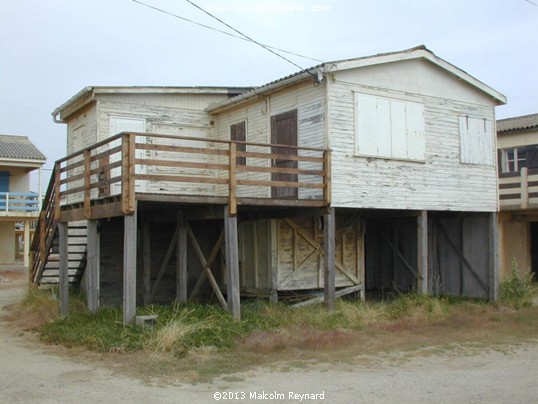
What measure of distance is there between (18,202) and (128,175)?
21729mm

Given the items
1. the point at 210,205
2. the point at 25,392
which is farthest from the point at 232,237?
the point at 25,392

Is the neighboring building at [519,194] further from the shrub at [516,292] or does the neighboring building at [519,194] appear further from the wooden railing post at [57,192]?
the wooden railing post at [57,192]

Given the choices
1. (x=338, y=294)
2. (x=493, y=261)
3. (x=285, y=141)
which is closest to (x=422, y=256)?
(x=338, y=294)

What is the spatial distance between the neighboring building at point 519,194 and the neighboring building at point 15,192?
21004 millimetres

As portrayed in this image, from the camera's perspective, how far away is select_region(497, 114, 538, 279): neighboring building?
22.2m

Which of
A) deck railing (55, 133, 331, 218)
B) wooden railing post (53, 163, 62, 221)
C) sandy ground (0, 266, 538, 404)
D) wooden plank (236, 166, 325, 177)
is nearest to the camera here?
sandy ground (0, 266, 538, 404)

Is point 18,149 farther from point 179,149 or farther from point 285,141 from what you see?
point 179,149

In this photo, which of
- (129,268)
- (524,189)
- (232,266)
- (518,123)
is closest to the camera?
(129,268)

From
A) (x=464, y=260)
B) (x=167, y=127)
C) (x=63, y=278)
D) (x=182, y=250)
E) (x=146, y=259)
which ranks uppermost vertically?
(x=167, y=127)

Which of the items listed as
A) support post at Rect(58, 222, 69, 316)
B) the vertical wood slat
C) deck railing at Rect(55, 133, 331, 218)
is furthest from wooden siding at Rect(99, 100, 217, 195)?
the vertical wood slat

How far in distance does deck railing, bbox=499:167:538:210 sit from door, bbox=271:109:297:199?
402 inches

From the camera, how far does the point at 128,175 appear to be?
11.9 meters

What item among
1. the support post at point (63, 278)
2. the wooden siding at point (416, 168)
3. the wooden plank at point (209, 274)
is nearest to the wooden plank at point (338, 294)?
the wooden plank at point (209, 274)

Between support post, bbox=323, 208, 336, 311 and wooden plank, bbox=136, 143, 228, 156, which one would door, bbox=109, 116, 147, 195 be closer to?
wooden plank, bbox=136, 143, 228, 156
